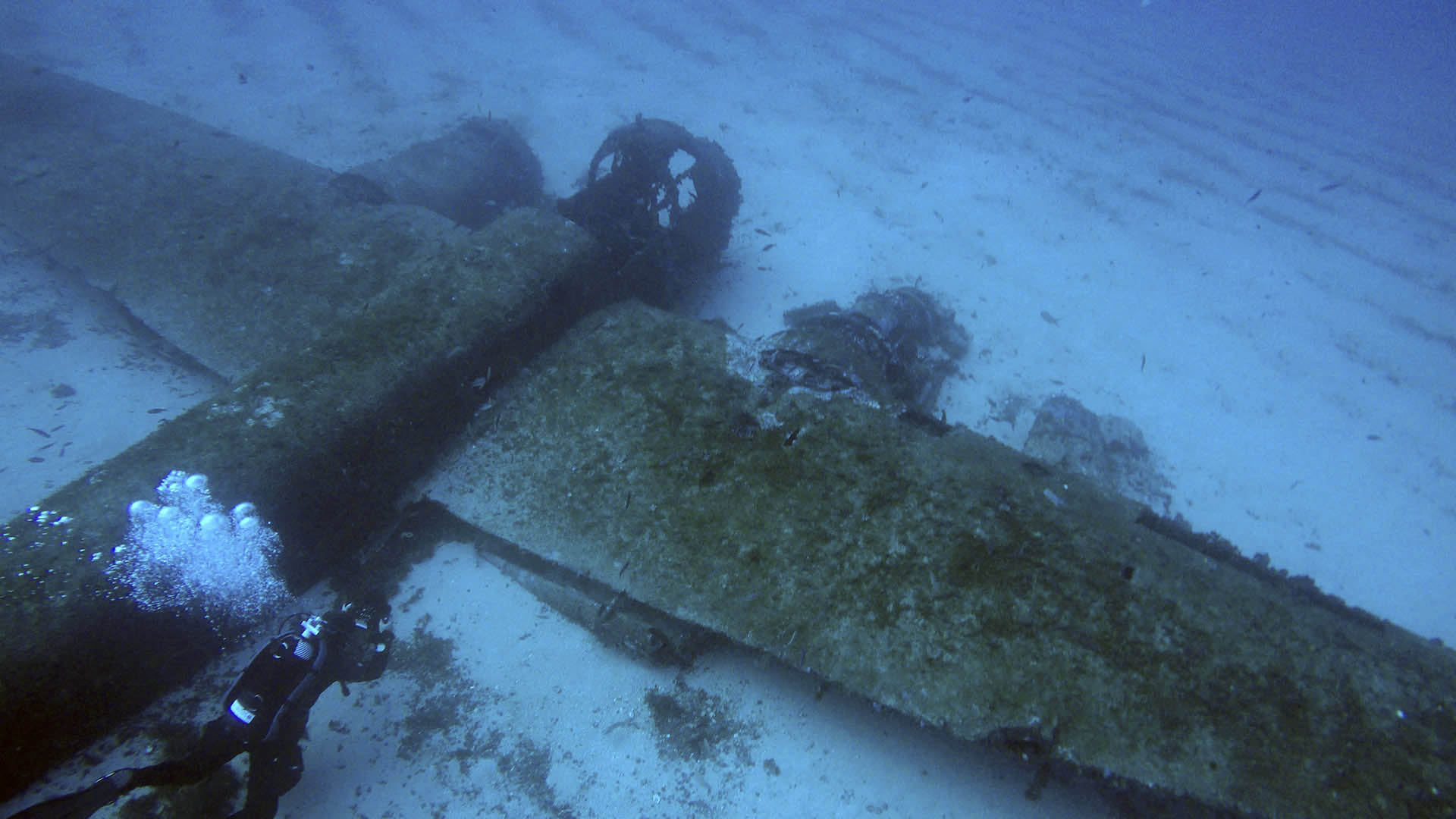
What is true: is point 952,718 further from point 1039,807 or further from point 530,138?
point 530,138

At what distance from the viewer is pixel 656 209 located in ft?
18.8

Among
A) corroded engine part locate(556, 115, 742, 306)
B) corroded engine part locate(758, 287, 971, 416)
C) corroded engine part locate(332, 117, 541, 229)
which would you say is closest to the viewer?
corroded engine part locate(758, 287, 971, 416)

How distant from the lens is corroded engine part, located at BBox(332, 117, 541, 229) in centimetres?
649

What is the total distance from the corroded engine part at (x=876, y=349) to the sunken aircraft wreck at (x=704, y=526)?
0.04m

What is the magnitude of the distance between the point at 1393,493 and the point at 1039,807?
19.8 ft

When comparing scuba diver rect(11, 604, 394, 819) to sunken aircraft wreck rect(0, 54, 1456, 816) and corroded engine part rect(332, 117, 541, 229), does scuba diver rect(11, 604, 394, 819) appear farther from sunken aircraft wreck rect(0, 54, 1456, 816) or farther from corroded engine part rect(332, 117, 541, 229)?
corroded engine part rect(332, 117, 541, 229)

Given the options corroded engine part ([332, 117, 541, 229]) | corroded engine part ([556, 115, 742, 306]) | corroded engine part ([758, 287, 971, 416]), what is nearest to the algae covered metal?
corroded engine part ([758, 287, 971, 416])

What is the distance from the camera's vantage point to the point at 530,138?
980 centimetres

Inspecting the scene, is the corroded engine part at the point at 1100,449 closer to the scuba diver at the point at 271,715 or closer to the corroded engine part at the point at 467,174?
the scuba diver at the point at 271,715

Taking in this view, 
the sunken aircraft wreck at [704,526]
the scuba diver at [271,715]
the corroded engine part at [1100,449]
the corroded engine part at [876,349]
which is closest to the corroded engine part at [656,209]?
the sunken aircraft wreck at [704,526]

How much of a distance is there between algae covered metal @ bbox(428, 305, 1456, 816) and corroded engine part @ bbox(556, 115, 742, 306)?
5.51 feet

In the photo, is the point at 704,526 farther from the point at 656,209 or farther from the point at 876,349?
the point at 656,209

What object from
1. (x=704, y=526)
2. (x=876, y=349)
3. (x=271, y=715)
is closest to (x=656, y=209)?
(x=876, y=349)

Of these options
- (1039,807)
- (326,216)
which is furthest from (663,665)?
(326,216)
